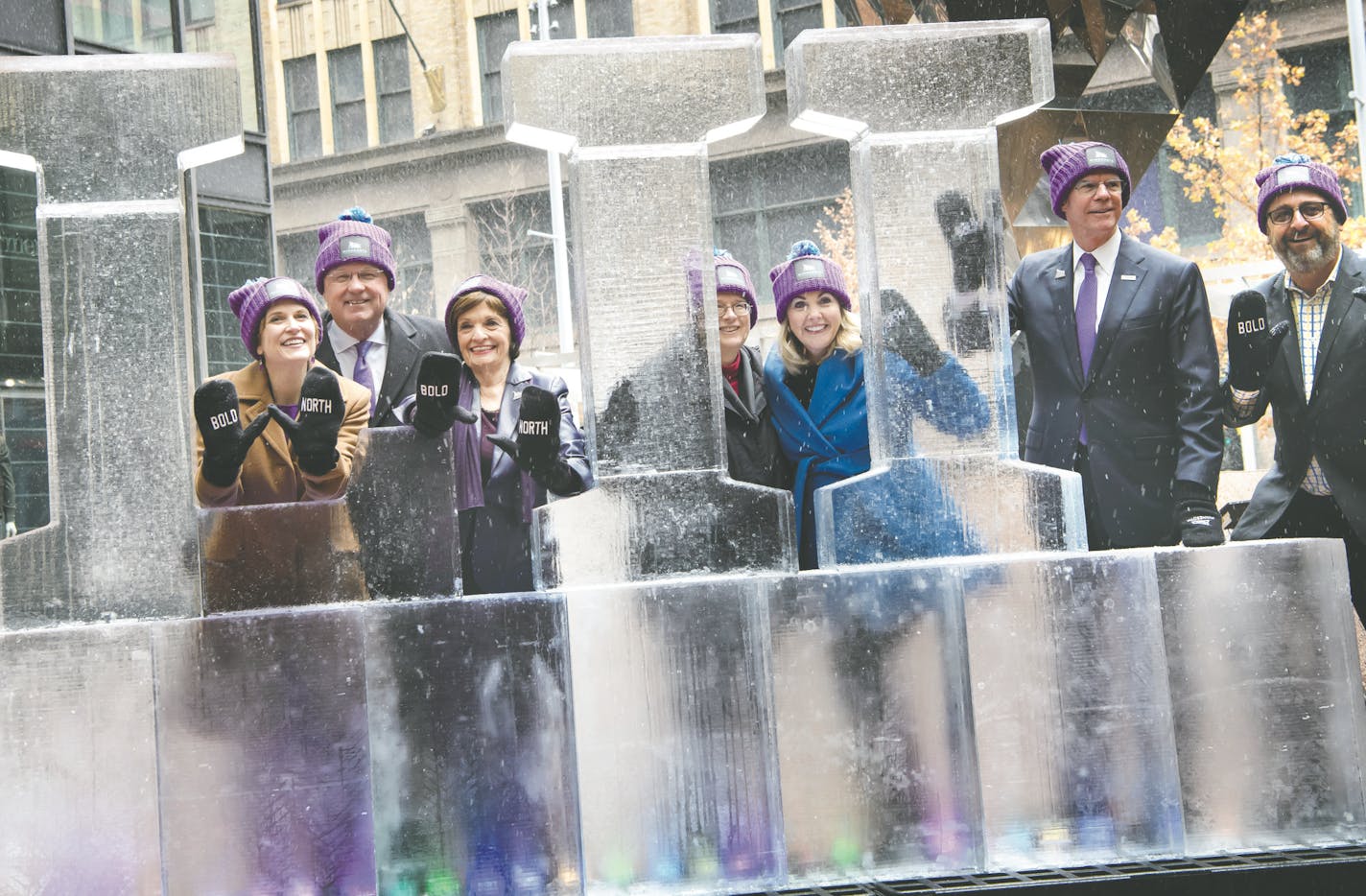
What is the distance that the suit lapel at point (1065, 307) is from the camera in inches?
147

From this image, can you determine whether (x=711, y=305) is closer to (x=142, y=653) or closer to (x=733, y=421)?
(x=142, y=653)

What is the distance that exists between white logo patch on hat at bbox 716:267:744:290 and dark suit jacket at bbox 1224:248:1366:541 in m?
1.57

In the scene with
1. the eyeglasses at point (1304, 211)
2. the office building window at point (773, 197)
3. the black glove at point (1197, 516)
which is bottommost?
the black glove at point (1197, 516)

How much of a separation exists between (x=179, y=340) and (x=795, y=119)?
1173 millimetres

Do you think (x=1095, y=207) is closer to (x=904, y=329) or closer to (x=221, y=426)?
(x=904, y=329)

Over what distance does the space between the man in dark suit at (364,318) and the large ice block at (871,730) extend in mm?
2216

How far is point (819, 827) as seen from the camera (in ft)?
7.87

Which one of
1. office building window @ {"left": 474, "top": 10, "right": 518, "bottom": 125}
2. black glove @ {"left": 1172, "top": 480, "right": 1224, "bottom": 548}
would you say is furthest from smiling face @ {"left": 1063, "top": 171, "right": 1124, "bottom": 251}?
office building window @ {"left": 474, "top": 10, "right": 518, "bottom": 125}

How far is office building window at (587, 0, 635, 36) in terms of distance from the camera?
2655cm

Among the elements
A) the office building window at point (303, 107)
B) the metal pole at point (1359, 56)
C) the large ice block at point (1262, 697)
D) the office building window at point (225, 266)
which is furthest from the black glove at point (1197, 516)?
the office building window at point (303, 107)

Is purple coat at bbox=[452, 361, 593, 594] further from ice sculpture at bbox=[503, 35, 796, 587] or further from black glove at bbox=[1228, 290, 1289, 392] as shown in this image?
black glove at bbox=[1228, 290, 1289, 392]

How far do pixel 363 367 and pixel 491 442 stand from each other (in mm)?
970

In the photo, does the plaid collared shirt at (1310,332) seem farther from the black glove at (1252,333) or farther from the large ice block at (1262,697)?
the large ice block at (1262,697)

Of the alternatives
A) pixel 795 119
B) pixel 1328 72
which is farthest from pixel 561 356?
pixel 1328 72
